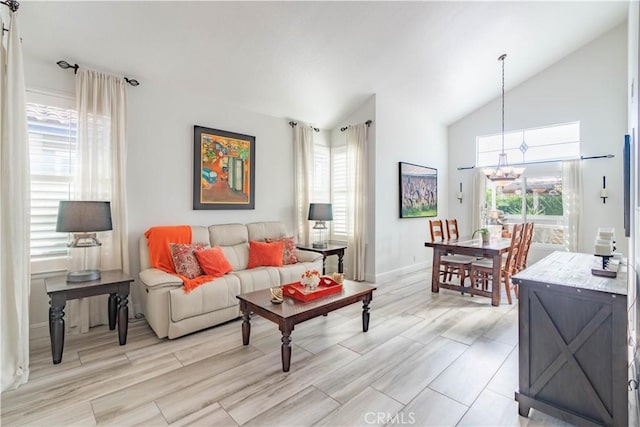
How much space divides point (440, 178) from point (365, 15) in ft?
13.6

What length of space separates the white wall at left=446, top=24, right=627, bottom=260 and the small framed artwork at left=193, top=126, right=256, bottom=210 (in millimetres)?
4340

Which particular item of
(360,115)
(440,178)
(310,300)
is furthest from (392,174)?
(310,300)

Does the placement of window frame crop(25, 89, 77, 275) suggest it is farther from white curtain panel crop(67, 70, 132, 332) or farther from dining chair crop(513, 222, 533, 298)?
dining chair crop(513, 222, 533, 298)

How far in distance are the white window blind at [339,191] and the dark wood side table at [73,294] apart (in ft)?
11.4

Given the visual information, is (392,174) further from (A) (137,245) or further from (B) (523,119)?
(A) (137,245)

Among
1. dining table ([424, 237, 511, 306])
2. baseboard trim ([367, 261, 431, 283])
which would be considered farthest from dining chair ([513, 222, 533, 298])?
baseboard trim ([367, 261, 431, 283])

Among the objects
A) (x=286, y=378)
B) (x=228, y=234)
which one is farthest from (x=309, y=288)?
(x=228, y=234)

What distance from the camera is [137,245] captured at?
3.54 meters

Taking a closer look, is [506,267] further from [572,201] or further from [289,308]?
[289,308]

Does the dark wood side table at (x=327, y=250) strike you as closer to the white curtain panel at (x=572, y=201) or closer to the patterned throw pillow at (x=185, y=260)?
the patterned throw pillow at (x=185, y=260)

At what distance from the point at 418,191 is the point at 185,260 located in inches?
171

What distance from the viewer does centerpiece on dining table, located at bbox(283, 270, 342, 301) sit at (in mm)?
2719

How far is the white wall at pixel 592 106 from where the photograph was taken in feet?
16.3

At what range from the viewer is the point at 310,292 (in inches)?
108
